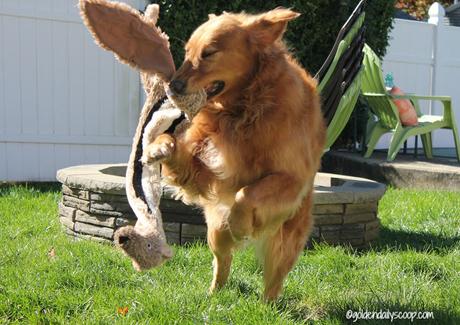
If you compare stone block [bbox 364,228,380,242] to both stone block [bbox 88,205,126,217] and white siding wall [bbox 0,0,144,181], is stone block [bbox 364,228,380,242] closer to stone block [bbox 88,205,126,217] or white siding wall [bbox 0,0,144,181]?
stone block [bbox 88,205,126,217]

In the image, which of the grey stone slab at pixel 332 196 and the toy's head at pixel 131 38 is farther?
the grey stone slab at pixel 332 196

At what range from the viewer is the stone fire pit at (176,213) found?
461 cm

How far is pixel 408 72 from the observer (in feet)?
36.6

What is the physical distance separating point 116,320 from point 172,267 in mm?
981

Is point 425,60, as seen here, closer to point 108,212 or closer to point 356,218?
point 356,218

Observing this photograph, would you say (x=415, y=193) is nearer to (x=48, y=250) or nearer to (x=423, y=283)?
(x=423, y=283)

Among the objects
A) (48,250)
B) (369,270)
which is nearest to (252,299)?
(369,270)

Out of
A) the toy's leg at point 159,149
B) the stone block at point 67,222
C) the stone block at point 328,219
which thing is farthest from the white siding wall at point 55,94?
the toy's leg at point 159,149

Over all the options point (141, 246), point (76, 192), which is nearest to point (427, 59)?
point (76, 192)

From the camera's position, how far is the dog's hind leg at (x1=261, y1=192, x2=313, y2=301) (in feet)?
11.5

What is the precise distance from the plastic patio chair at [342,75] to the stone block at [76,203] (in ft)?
6.89

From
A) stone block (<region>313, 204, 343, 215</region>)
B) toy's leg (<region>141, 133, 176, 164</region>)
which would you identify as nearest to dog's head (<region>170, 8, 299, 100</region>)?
toy's leg (<region>141, 133, 176, 164</region>)

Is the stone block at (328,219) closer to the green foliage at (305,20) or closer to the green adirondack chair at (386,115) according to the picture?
the green foliage at (305,20)

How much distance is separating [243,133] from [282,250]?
814mm
